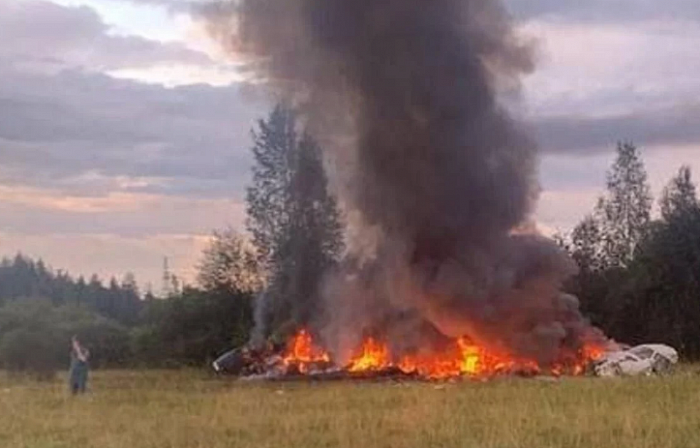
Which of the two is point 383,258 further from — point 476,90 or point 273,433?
point 273,433

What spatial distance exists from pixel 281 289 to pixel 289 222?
18.9 ft

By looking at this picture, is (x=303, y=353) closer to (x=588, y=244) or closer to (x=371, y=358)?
(x=371, y=358)

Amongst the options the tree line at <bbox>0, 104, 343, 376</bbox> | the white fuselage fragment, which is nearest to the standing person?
the white fuselage fragment

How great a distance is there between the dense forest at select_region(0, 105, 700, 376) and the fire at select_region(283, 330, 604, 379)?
8.09 meters

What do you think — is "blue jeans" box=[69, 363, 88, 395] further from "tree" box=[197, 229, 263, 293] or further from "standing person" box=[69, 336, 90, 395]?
"tree" box=[197, 229, 263, 293]

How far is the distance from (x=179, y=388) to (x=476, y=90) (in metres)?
19.0

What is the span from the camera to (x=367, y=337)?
51.8 metres

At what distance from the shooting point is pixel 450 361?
4988cm

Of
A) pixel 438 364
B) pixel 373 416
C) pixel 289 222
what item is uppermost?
pixel 289 222

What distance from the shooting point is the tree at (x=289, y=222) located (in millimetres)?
67250

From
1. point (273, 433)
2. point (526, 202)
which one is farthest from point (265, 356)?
point (273, 433)

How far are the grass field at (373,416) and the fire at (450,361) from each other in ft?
33.1

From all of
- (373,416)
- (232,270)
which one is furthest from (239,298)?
(373,416)

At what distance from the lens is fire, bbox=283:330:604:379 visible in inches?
1892
